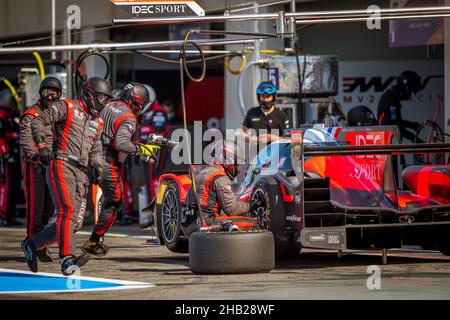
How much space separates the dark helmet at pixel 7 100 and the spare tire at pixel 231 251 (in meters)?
11.3

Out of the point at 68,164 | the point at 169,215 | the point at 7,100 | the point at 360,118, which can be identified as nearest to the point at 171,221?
the point at 169,215

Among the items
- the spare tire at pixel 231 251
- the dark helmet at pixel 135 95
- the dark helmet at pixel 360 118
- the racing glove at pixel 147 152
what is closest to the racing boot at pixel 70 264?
the spare tire at pixel 231 251

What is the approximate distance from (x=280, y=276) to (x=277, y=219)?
114 centimetres

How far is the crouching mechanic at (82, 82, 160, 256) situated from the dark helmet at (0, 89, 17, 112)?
8.45 meters

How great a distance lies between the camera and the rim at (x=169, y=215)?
1420 cm

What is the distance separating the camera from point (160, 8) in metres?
13.5

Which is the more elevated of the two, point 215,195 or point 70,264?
point 215,195

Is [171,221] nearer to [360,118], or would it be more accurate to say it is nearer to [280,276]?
[280,276]

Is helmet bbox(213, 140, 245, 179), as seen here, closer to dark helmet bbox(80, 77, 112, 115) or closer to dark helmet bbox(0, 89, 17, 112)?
dark helmet bbox(80, 77, 112, 115)

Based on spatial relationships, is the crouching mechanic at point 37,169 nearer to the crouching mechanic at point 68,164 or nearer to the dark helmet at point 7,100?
the crouching mechanic at point 68,164

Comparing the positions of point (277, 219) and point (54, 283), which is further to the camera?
point (277, 219)

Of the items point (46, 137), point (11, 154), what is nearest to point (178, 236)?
point (46, 137)

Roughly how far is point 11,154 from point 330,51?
7.04 metres

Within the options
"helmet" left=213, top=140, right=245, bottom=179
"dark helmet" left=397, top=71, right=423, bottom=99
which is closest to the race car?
"helmet" left=213, top=140, right=245, bottom=179
